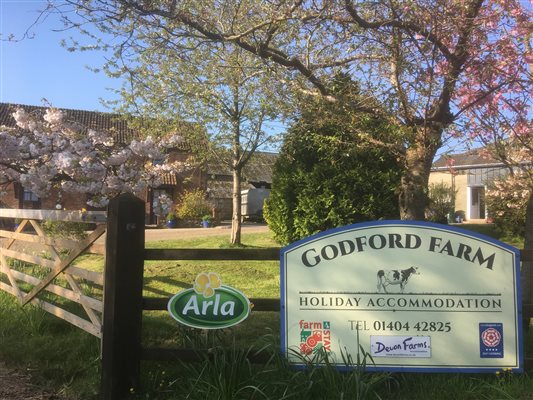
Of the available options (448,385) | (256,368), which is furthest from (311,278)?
(448,385)

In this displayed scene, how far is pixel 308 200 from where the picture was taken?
38.8ft

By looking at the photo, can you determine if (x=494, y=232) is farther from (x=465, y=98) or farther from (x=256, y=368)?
(x=256, y=368)

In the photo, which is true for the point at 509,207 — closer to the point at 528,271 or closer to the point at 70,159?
the point at 528,271

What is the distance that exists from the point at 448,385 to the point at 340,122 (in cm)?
346

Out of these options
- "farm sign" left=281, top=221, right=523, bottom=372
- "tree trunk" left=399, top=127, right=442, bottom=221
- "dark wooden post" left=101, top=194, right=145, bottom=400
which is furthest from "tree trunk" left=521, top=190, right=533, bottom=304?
"dark wooden post" left=101, top=194, right=145, bottom=400

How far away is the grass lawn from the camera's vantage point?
3367 millimetres

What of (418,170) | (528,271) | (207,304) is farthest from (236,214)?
(207,304)

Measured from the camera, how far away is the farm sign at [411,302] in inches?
141

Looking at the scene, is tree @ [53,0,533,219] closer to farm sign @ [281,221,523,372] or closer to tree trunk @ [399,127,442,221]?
tree trunk @ [399,127,442,221]

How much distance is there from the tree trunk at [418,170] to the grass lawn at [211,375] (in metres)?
2.01

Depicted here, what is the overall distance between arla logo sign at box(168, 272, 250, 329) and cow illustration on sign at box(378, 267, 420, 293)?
3.50 feet

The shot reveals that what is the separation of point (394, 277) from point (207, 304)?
1.45 m

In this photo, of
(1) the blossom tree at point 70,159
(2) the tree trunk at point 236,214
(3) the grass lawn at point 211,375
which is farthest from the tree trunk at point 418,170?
(2) the tree trunk at point 236,214

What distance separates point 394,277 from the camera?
11.9ft
